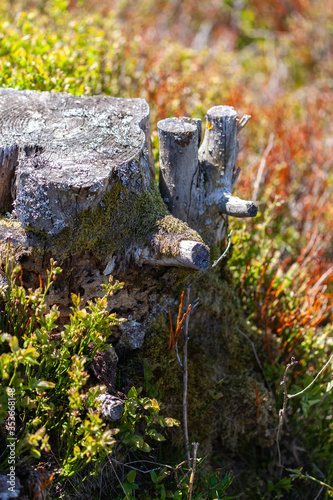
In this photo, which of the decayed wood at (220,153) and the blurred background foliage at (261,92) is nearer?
the decayed wood at (220,153)

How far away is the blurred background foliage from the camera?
2.95 metres

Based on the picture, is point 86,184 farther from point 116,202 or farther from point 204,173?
point 204,173

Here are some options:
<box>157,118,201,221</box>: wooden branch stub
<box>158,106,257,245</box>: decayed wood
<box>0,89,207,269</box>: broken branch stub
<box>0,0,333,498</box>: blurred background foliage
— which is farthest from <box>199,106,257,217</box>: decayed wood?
<box>0,0,333,498</box>: blurred background foliage

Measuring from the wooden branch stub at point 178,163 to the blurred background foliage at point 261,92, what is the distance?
0.79 meters

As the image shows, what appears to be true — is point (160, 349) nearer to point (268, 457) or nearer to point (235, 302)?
point (235, 302)

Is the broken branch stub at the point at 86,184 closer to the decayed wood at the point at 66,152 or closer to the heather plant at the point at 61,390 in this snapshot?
the decayed wood at the point at 66,152

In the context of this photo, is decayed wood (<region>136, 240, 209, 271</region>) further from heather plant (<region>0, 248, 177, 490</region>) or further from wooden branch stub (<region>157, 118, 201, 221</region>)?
wooden branch stub (<region>157, 118, 201, 221</region>)

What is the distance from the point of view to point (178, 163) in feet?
7.36

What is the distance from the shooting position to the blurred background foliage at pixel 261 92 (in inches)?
116

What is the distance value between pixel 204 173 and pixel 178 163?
224 mm

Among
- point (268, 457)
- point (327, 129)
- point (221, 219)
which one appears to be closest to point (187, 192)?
point (221, 219)

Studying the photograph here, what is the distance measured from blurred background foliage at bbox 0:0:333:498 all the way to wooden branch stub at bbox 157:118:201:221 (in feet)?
2.58

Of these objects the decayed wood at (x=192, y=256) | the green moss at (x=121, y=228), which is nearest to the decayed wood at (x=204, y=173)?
the green moss at (x=121, y=228)

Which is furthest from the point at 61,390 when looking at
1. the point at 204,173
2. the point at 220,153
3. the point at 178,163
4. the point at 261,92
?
the point at 261,92
